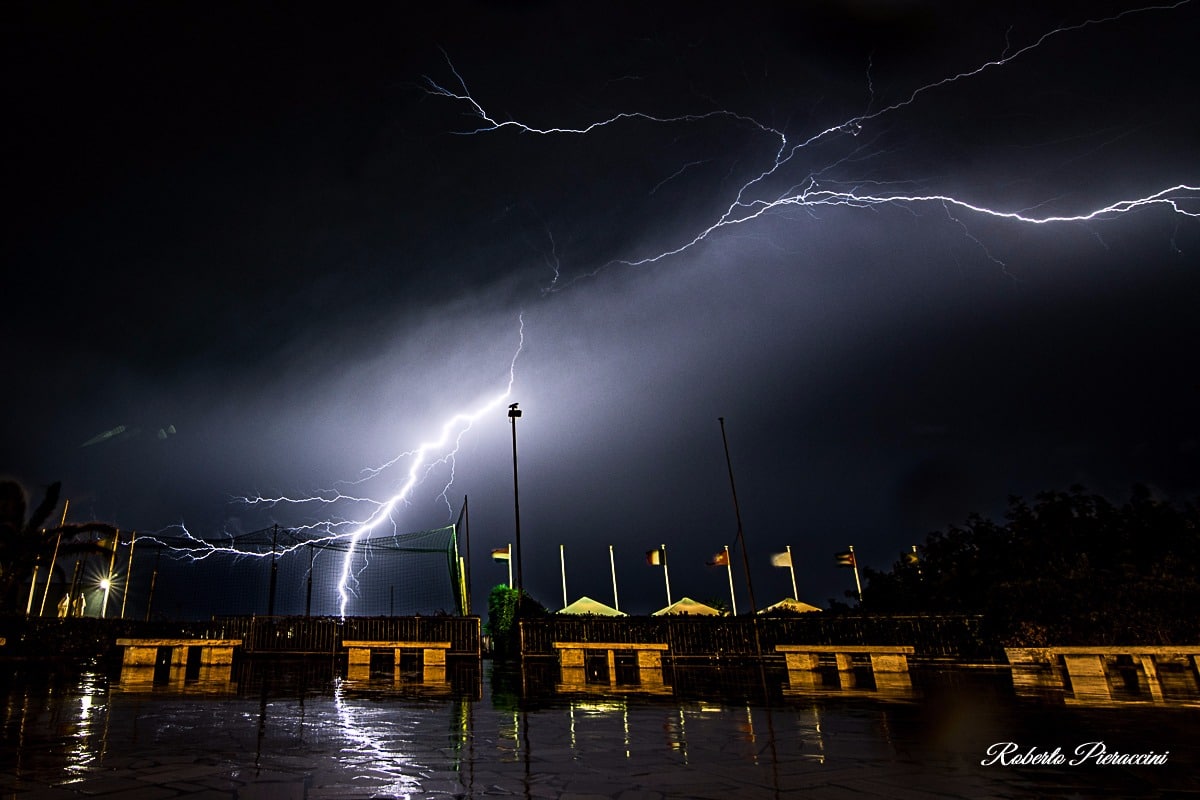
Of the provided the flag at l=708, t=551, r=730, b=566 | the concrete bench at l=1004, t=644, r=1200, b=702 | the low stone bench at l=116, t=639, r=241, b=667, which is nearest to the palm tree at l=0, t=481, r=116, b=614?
the low stone bench at l=116, t=639, r=241, b=667

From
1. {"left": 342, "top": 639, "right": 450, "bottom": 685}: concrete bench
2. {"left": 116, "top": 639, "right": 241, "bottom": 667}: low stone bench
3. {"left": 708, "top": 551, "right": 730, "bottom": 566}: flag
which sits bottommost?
{"left": 342, "top": 639, "right": 450, "bottom": 685}: concrete bench

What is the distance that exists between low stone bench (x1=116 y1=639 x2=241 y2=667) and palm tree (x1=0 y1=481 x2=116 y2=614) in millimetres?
9446

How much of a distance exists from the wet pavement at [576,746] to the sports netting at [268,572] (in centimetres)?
1768

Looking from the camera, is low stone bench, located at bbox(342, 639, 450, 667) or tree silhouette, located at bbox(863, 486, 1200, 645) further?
low stone bench, located at bbox(342, 639, 450, 667)

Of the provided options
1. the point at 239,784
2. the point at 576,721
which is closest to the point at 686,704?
the point at 576,721

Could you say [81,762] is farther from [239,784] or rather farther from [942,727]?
[942,727]

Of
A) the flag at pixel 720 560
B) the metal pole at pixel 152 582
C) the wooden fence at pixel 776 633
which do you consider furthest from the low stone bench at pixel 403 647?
the flag at pixel 720 560

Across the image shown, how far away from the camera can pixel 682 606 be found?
28.0m

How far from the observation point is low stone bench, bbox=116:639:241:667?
1488 cm

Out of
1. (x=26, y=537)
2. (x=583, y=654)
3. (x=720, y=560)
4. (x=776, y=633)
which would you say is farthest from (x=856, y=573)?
(x=26, y=537)

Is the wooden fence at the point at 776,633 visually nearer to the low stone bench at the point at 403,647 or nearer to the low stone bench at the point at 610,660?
the low stone bench at the point at 610,660

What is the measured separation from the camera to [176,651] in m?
17.2

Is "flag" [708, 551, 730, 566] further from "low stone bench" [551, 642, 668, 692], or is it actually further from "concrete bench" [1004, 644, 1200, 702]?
"concrete bench" [1004, 644, 1200, 702]

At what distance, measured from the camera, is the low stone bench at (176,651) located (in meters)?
14.9
